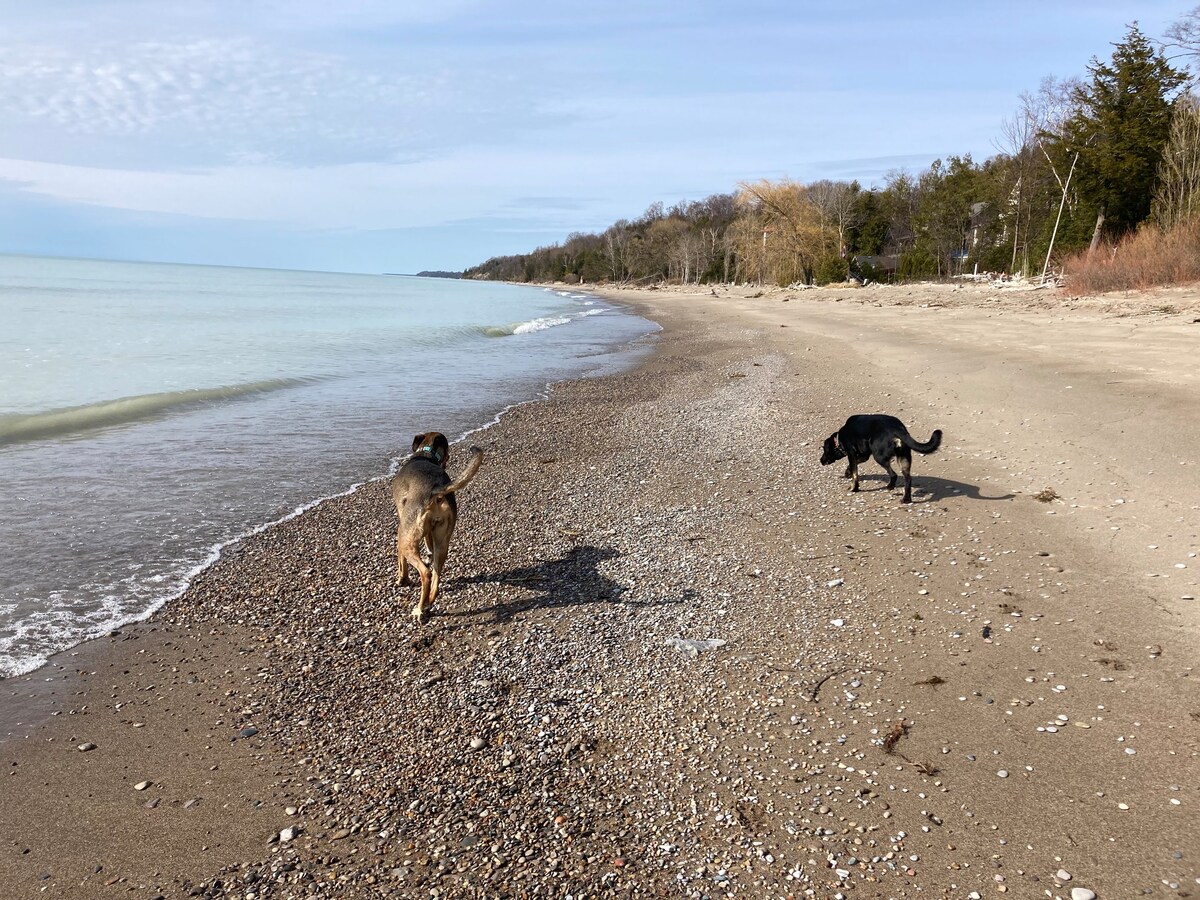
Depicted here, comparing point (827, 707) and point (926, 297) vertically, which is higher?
point (926, 297)

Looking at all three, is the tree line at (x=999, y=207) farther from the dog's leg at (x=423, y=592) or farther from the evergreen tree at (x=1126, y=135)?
the dog's leg at (x=423, y=592)

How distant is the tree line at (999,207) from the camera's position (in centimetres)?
3212

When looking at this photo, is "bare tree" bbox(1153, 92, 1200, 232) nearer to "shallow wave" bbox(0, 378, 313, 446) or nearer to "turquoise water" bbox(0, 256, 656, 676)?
"turquoise water" bbox(0, 256, 656, 676)

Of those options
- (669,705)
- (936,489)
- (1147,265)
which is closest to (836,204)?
(1147,265)

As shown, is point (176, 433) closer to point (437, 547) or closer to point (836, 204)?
point (437, 547)

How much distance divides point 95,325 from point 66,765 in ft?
116

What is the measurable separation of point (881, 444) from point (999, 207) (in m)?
58.2

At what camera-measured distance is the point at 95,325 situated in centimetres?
3212

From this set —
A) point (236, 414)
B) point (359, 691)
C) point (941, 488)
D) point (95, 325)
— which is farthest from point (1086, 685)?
point (95, 325)

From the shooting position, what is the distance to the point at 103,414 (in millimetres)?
13602

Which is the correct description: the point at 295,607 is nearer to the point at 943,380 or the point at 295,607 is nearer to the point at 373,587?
the point at 373,587

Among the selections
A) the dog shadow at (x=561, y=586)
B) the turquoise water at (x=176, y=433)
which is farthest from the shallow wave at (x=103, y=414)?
the dog shadow at (x=561, y=586)

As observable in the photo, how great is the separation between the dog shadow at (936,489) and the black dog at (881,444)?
0.21 meters

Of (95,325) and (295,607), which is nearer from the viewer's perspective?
(295,607)
